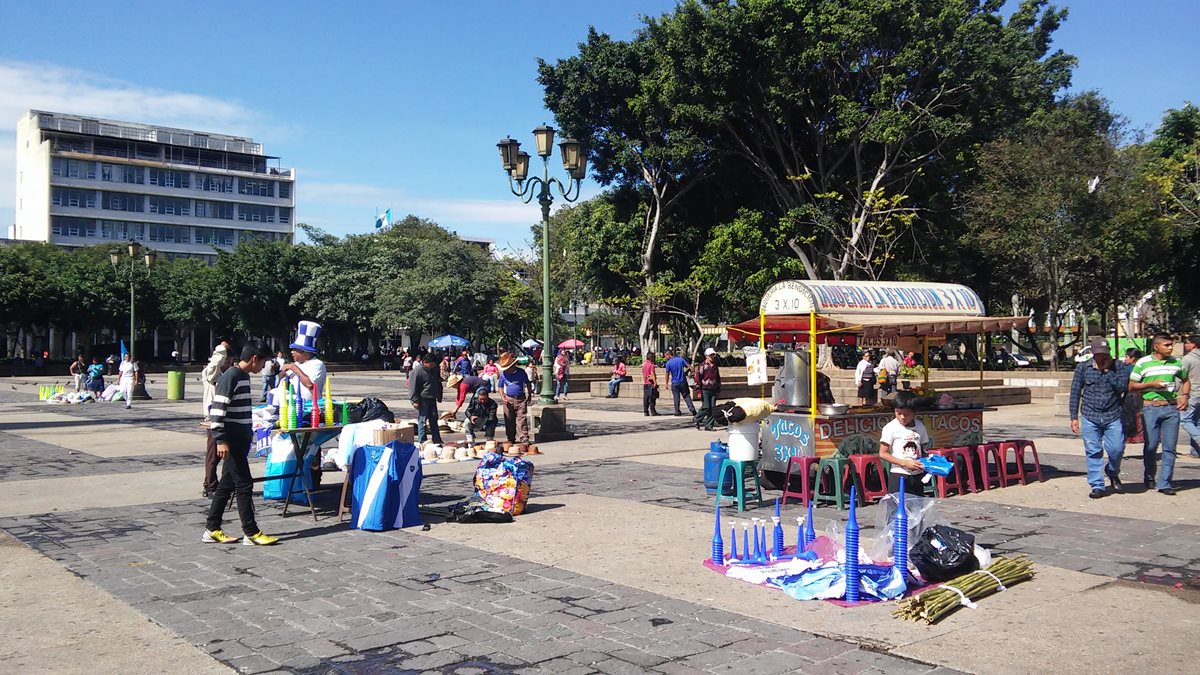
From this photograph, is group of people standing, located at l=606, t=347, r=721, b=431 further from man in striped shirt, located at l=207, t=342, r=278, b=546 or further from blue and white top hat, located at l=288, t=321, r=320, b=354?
man in striped shirt, located at l=207, t=342, r=278, b=546

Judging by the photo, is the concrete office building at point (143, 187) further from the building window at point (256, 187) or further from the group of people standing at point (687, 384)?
the group of people standing at point (687, 384)

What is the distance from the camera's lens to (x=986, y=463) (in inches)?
425

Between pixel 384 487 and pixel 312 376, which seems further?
pixel 312 376

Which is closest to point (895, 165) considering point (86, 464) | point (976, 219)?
point (976, 219)

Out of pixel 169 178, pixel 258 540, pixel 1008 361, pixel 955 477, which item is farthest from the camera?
pixel 169 178

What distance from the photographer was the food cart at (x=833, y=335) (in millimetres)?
10398

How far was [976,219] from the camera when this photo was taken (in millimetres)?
33156

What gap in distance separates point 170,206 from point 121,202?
4.90 m

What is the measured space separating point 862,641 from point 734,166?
1296 inches

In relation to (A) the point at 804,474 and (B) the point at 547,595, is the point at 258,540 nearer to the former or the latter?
(B) the point at 547,595

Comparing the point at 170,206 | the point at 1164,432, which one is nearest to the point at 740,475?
the point at 1164,432

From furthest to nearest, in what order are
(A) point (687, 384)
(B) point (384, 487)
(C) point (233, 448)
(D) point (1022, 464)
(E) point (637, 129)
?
(E) point (637, 129) < (A) point (687, 384) < (D) point (1022, 464) < (B) point (384, 487) < (C) point (233, 448)

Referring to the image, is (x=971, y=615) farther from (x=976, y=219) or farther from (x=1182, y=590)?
(x=976, y=219)

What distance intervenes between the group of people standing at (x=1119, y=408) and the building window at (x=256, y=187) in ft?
349
